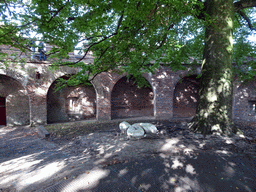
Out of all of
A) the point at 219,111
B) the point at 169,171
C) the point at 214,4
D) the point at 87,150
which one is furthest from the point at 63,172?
the point at 214,4

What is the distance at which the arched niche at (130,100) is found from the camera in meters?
13.6

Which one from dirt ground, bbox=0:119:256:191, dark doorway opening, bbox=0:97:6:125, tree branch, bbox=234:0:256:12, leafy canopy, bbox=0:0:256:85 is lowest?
dirt ground, bbox=0:119:256:191

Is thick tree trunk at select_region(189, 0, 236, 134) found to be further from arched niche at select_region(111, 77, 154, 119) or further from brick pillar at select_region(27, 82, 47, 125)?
brick pillar at select_region(27, 82, 47, 125)

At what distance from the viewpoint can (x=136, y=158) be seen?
13.8 feet

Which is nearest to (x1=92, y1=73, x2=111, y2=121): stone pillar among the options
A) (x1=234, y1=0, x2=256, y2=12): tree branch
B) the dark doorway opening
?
the dark doorway opening

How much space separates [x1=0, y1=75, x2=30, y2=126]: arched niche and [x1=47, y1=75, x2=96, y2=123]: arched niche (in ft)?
5.04

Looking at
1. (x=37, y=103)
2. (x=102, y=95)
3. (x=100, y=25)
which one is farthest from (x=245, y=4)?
(x=37, y=103)

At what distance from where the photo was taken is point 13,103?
34.6 ft

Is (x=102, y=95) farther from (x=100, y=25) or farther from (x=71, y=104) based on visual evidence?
(x=100, y=25)

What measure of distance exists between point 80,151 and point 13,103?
8.27 m

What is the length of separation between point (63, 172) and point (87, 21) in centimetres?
333

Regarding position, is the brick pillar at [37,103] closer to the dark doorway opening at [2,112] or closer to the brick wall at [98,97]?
the brick wall at [98,97]

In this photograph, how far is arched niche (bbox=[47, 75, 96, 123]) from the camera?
38.9ft

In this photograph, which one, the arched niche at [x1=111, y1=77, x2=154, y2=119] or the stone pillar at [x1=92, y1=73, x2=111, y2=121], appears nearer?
the stone pillar at [x1=92, y1=73, x2=111, y2=121]
